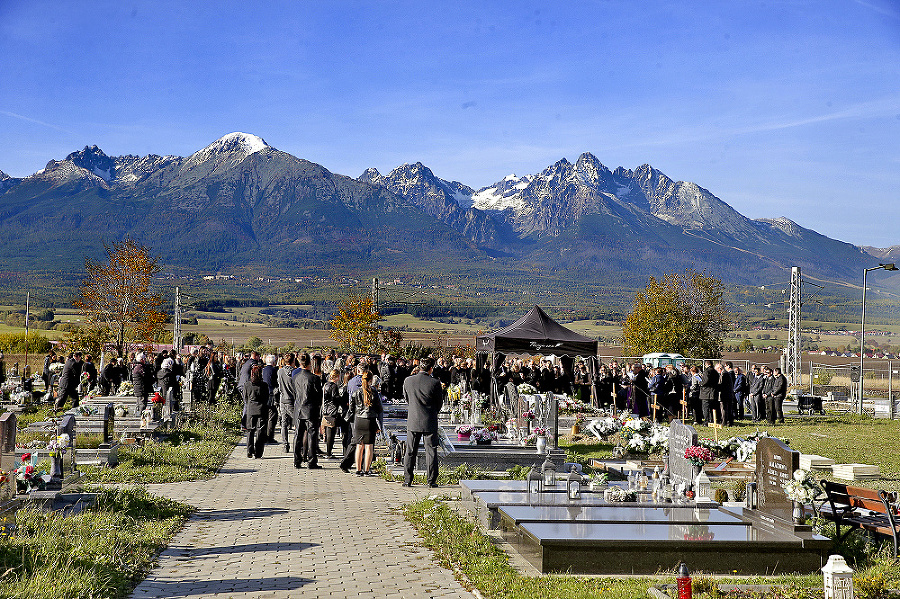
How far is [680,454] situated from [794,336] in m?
36.8

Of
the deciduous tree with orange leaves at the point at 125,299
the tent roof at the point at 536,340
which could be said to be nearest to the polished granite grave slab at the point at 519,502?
the tent roof at the point at 536,340

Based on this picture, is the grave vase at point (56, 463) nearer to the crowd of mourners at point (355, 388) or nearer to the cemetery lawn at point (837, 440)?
the crowd of mourners at point (355, 388)

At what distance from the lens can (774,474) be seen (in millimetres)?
9516

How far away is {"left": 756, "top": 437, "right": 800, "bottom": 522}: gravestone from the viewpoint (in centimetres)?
923

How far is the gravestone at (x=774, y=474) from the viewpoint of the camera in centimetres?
923

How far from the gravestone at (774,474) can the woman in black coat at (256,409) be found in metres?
9.01

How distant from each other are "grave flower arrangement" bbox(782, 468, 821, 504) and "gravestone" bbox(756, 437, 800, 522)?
0.45ft

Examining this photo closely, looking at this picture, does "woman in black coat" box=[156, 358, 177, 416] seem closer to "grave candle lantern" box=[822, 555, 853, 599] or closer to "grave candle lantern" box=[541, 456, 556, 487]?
"grave candle lantern" box=[541, 456, 556, 487]

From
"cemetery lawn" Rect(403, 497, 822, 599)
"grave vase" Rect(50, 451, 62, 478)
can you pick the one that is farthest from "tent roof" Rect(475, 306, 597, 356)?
"grave vase" Rect(50, 451, 62, 478)

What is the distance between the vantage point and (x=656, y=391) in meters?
25.1

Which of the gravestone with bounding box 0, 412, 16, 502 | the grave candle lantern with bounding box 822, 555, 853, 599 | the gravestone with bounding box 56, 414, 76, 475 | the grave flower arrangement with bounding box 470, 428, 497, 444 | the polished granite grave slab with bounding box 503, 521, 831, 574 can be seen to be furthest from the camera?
the grave flower arrangement with bounding box 470, 428, 497, 444

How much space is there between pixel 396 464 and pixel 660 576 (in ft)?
25.9

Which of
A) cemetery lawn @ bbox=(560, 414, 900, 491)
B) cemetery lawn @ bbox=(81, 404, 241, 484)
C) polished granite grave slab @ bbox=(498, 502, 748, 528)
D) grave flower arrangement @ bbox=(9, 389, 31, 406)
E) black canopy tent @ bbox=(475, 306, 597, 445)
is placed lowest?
cemetery lawn @ bbox=(81, 404, 241, 484)

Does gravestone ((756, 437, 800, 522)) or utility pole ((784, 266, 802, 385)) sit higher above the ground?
utility pole ((784, 266, 802, 385))
